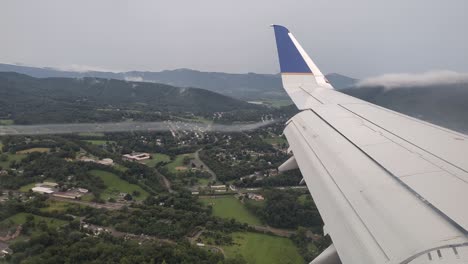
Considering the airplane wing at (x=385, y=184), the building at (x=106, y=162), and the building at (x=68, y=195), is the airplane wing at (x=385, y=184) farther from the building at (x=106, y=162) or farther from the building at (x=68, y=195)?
the building at (x=106, y=162)

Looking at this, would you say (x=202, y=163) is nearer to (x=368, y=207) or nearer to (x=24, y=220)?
(x=24, y=220)

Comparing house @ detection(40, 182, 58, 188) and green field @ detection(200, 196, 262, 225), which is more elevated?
house @ detection(40, 182, 58, 188)

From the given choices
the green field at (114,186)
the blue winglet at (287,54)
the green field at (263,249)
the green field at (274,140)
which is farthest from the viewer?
the green field at (274,140)

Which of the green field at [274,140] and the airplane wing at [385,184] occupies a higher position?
the airplane wing at [385,184]

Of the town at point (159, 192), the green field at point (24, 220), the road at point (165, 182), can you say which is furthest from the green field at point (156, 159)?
the green field at point (24, 220)

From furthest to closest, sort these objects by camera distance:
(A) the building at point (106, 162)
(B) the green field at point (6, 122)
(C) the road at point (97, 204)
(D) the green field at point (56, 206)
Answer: (B) the green field at point (6, 122), (A) the building at point (106, 162), (C) the road at point (97, 204), (D) the green field at point (56, 206)

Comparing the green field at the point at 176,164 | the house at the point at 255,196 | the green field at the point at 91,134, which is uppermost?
the green field at the point at 91,134

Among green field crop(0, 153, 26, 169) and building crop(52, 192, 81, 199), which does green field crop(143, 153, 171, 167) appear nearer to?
building crop(52, 192, 81, 199)

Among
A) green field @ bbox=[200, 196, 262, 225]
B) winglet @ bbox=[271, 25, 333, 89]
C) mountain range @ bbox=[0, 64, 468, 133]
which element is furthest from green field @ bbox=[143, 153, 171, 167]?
winglet @ bbox=[271, 25, 333, 89]
